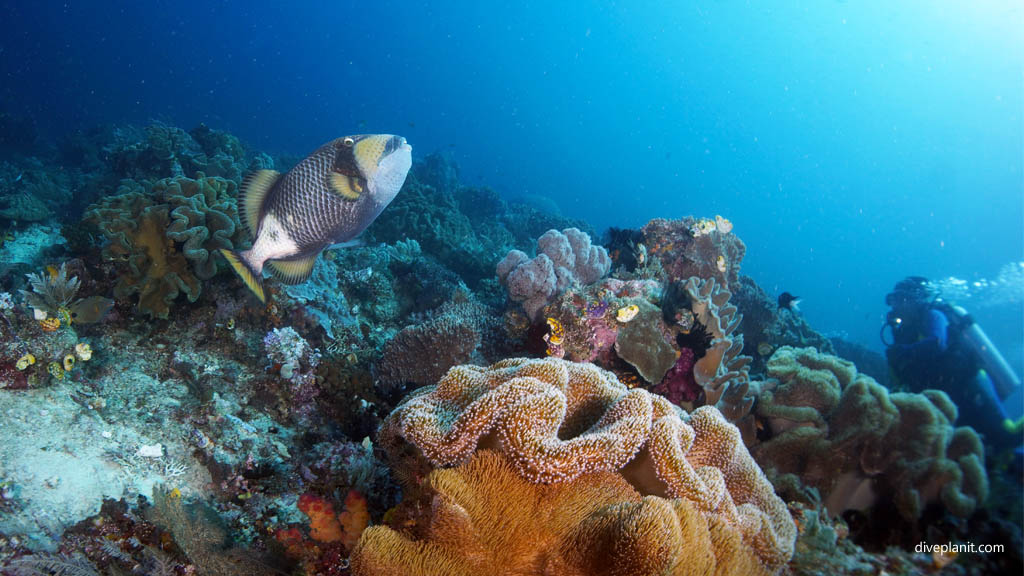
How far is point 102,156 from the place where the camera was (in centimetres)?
1487

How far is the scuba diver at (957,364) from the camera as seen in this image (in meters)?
1.83

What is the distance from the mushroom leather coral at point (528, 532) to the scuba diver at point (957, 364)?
1113 millimetres

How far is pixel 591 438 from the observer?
5.81ft

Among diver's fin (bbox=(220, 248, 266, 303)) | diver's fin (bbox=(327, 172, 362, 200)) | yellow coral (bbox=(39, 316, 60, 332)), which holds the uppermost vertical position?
diver's fin (bbox=(327, 172, 362, 200))

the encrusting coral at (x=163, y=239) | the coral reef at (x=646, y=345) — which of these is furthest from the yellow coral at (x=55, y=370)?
the coral reef at (x=646, y=345)

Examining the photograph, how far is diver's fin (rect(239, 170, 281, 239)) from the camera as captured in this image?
107 inches

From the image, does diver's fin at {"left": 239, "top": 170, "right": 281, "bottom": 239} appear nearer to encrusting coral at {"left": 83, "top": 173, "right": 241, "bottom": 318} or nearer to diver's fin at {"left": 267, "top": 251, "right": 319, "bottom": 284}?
diver's fin at {"left": 267, "top": 251, "right": 319, "bottom": 284}

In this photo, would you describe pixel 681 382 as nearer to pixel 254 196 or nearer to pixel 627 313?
pixel 627 313

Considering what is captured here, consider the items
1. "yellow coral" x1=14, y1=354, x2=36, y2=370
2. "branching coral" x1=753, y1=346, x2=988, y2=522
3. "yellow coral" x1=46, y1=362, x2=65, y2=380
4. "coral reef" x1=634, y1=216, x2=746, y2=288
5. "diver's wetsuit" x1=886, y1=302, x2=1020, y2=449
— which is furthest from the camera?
"coral reef" x1=634, y1=216, x2=746, y2=288

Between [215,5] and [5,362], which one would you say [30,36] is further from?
[5,362]

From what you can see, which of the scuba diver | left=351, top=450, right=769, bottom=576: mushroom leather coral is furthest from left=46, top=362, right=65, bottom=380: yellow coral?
the scuba diver

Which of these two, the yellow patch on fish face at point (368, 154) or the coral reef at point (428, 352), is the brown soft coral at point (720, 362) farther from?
the yellow patch on fish face at point (368, 154)

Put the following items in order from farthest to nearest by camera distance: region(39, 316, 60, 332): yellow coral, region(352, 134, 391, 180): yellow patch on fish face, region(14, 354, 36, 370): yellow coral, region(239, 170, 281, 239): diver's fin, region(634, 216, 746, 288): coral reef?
region(634, 216, 746, 288): coral reef, region(39, 316, 60, 332): yellow coral, region(14, 354, 36, 370): yellow coral, region(239, 170, 281, 239): diver's fin, region(352, 134, 391, 180): yellow patch on fish face

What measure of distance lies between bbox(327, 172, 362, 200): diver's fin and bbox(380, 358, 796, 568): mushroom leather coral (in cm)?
130
